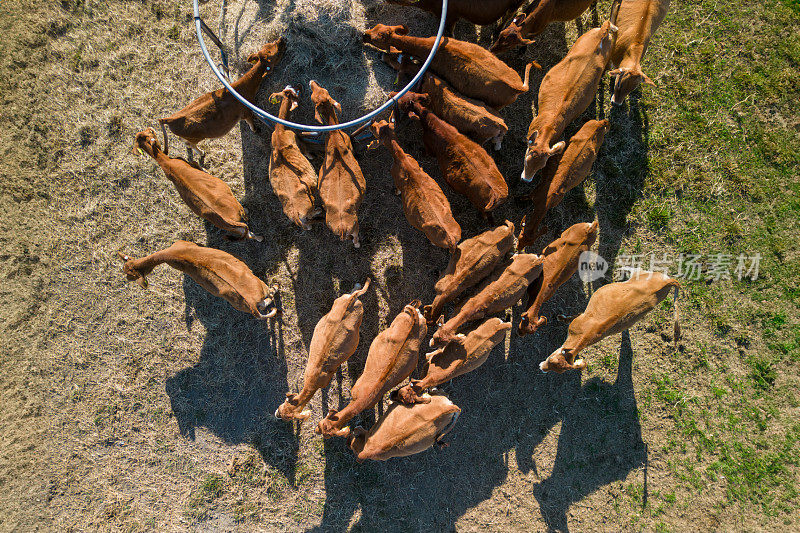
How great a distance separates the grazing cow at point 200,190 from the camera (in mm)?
6727

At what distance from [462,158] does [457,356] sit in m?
3.12

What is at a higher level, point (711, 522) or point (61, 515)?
point (61, 515)

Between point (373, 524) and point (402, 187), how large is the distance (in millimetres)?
5850

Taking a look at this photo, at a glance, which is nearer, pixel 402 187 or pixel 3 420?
pixel 402 187

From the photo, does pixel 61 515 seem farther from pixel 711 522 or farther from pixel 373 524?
pixel 711 522

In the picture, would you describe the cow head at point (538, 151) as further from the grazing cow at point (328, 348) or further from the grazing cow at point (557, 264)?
the grazing cow at point (328, 348)

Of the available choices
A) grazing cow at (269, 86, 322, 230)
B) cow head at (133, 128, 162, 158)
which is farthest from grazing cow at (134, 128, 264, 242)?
grazing cow at (269, 86, 322, 230)

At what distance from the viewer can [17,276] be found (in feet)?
25.4

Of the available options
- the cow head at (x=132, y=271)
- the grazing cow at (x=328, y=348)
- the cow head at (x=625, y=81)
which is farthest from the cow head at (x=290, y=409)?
the cow head at (x=625, y=81)

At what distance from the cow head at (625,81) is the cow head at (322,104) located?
4634mm

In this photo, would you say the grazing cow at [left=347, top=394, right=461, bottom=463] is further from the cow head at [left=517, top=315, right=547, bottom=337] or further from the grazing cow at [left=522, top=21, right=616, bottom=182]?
the grazing cow at [left=522, top=21, right=616, bottom=182]

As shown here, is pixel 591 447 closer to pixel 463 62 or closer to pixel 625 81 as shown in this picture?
pixel 625 81

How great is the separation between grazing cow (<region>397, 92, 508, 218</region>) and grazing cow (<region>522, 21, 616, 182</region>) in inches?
26.3

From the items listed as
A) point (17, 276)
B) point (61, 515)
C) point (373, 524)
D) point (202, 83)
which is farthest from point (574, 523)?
point (17, 276)
